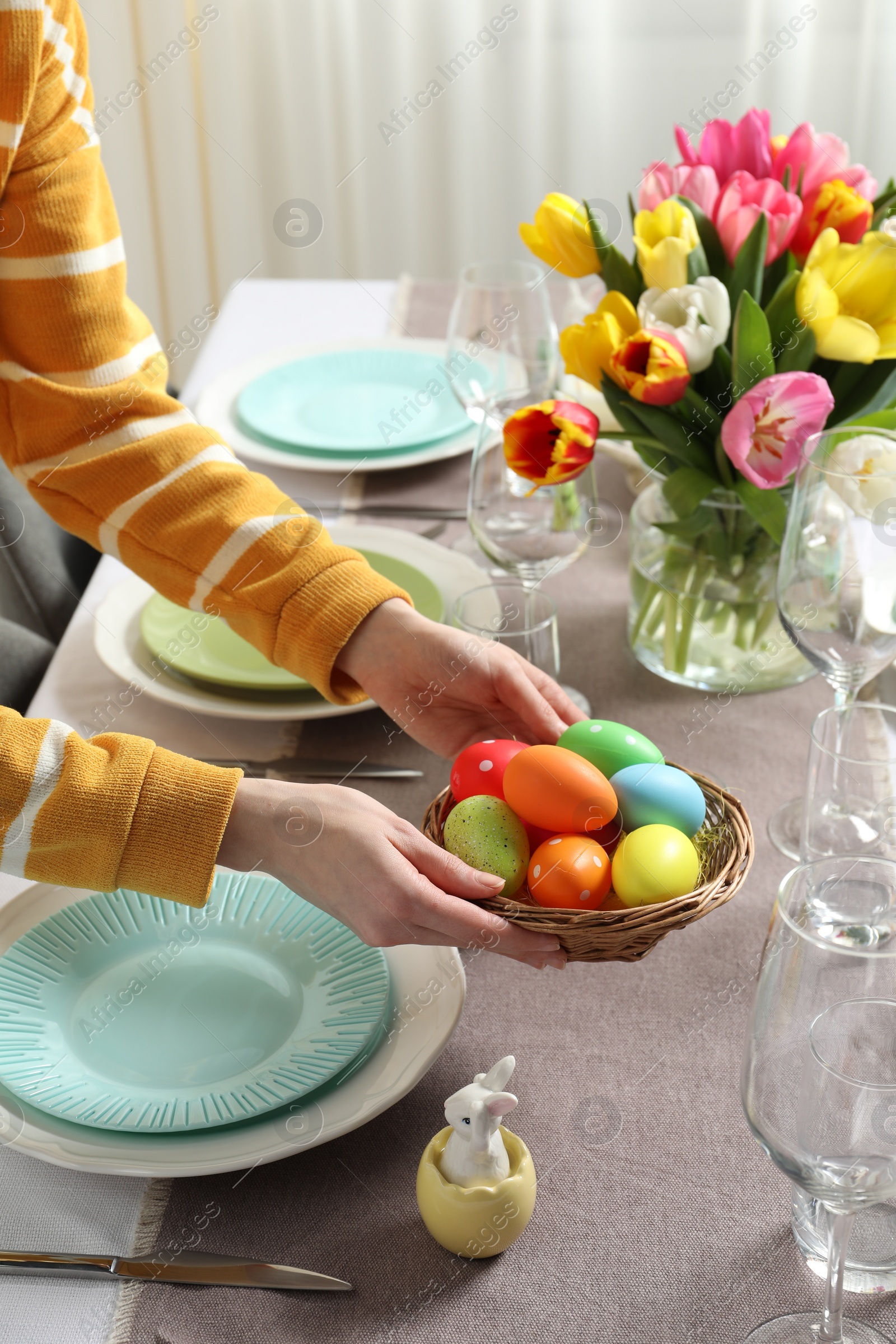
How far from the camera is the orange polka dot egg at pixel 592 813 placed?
634 mm

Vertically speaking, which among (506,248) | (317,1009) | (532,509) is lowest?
(506,248)

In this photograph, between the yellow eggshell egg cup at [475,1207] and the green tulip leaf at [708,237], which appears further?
the green tulip leaf at [708,237]

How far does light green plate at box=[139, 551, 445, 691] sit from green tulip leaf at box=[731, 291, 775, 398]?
0.29m

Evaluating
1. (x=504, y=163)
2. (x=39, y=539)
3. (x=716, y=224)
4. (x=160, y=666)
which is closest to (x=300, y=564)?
(x=160, y=666)

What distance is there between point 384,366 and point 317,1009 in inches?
37.0

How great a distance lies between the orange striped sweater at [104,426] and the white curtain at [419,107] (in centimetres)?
192

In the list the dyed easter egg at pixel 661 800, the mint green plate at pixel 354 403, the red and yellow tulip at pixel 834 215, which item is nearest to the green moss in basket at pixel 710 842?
the dyed easter egg at pixel 661 800

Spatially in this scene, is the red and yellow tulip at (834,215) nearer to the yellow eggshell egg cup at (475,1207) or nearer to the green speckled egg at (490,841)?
the green speckled egg at (490,841)

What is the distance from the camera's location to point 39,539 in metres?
1.34

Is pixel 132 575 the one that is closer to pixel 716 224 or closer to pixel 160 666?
pixel 160 666

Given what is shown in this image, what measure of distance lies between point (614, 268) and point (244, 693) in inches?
16.9

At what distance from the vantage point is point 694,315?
30.9 inches

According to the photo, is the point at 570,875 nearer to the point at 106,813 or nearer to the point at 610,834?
the point at 610,834

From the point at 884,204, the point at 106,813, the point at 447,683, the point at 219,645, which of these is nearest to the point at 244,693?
the point at 219,645
